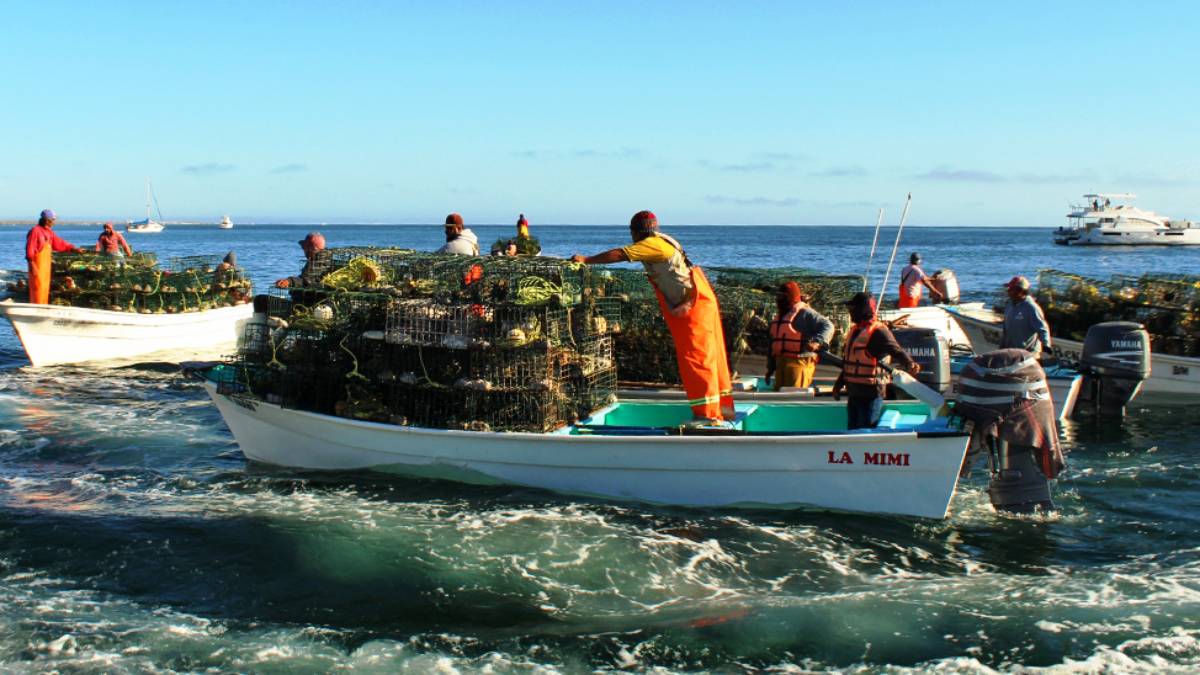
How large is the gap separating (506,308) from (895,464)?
11.5 ft

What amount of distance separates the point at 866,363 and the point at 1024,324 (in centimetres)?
414

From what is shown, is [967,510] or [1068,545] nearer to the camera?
[1068,545]

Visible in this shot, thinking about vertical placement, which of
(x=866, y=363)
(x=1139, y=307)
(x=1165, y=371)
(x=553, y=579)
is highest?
(x=1139, y=307)

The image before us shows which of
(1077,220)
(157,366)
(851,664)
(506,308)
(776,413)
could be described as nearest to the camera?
(851,664)

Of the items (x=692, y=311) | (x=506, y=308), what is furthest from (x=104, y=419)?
(x=692, y=311)

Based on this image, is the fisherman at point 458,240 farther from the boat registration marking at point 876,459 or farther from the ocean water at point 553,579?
the boat registration marking at point 876,459

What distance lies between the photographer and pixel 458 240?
11391 millimetres

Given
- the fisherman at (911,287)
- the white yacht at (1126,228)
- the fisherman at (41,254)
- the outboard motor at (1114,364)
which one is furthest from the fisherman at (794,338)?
the white yacht at (1126,228)

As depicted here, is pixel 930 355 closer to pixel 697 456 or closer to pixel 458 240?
pixel 697 456

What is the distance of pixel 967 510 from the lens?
29.7 feet

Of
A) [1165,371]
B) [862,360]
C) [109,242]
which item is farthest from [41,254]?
[1165,371]

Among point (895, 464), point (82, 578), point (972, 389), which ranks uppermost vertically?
point (972, 389)

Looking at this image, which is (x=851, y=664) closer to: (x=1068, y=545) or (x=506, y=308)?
(x=1068, y=545)

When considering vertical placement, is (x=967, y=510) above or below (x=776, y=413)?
below
